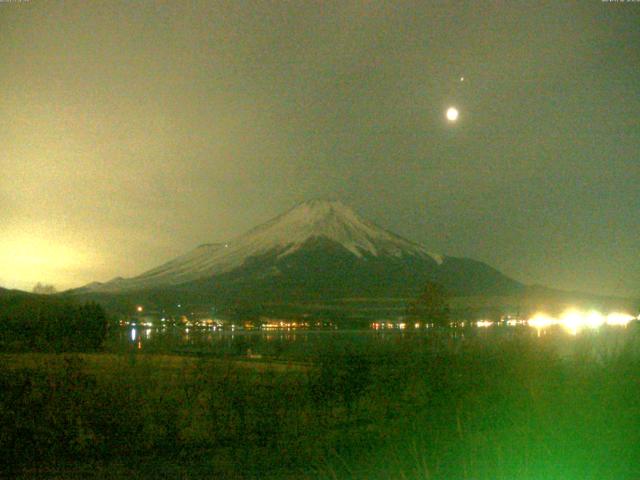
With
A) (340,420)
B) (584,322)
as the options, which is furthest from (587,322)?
(340,420)

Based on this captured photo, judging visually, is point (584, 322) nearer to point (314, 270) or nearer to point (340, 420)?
point (340, 420)

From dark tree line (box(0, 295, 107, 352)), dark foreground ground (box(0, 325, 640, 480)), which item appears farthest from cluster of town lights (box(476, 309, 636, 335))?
dark tree line (box(0, 295, 107, 352))

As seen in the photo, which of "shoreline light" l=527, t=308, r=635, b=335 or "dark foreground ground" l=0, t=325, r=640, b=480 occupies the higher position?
"shoreline light" l=527, t=308, r=635, b=335

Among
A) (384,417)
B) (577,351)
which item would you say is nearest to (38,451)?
(384,417)

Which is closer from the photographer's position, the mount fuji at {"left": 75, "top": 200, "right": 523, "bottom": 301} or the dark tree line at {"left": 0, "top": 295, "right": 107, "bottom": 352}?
the dark tree line at {"left": 0, "top": 295, "right": 107, "bottom": 352}

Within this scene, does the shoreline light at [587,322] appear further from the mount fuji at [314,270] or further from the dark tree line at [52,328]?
the mount fuji at [314,270]

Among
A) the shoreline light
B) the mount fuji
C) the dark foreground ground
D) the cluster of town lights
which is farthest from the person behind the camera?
the mount fuji

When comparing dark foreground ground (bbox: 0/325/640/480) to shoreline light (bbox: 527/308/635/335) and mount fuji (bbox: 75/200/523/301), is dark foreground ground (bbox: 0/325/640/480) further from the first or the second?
mount fuji (bbox: 75/200/523/301)
